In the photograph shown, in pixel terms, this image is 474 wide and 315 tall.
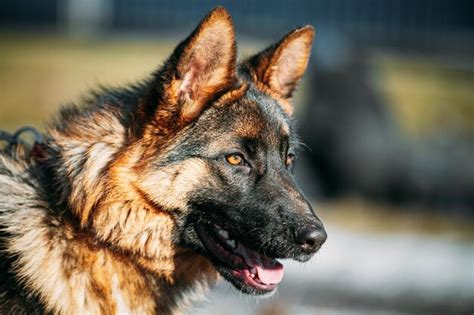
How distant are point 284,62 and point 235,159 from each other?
3.16ft

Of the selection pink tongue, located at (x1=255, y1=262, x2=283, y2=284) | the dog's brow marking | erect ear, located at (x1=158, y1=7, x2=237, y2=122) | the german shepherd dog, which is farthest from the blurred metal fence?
the dog's brow marking

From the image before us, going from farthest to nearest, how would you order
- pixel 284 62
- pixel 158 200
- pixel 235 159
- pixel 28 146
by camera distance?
pixel 284 62
pixel 28 146
pixel 235 159
pixel 158 200

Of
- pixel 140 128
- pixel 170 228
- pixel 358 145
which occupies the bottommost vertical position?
pixel 358 145

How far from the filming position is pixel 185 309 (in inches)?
184

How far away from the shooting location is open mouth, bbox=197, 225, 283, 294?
4305mm

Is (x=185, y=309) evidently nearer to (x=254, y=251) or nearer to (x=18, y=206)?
(x=254, y=251)

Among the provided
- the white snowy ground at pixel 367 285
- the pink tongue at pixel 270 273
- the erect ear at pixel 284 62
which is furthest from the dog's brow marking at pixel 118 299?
the white snowy ground at pixel 367 285

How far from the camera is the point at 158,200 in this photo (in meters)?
4.26

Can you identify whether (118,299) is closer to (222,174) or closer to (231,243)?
(231,243)

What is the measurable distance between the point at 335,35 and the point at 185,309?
10.9 m

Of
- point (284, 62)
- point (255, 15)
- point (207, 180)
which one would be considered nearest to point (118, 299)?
point (207, 180)

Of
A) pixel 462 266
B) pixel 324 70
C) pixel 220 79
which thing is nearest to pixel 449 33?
pixel 324 70

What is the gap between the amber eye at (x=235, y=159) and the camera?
172 inches

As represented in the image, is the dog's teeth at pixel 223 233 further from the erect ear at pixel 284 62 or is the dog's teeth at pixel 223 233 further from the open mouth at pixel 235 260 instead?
A: the erect ear at pixel 284 62
